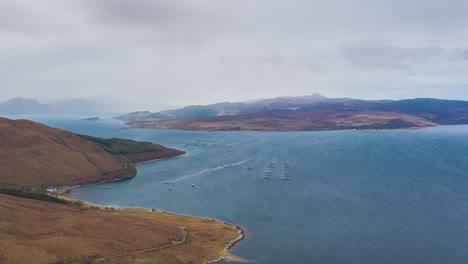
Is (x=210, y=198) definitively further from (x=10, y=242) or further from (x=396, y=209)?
(x=10, y=242)

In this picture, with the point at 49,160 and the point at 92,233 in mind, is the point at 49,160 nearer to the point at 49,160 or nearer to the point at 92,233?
the point at 49,160

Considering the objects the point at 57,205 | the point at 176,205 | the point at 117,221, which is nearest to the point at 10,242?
the point at 117,221

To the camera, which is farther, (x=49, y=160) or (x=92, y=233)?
(x=49, y=160)

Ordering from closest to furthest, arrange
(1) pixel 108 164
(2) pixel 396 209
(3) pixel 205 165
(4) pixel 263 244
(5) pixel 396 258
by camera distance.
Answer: (5) pixel 396 258 → (4) pixel 263 244 → (2) pixel 396 209 → (1) pixel 108 164 → (3) pixel 205 165

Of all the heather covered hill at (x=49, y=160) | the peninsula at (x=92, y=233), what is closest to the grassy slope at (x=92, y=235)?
the peninsula at (x=92, y=233)

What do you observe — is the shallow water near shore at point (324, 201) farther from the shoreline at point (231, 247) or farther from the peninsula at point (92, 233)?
the peninsula at point (92, 233)

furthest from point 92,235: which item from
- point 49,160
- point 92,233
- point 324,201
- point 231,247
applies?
point 49,160
